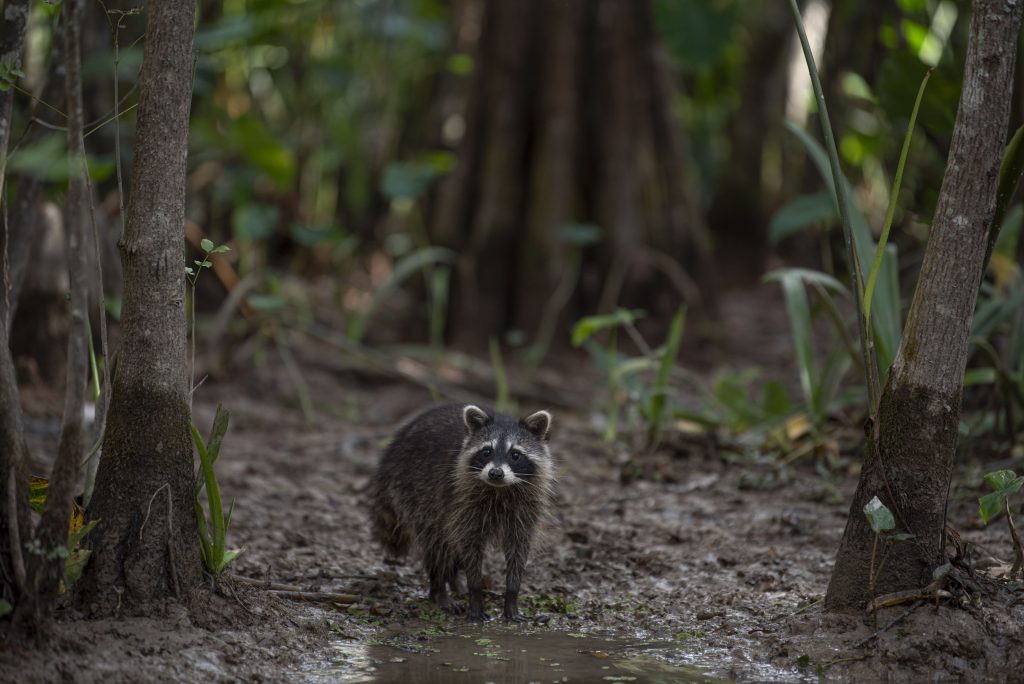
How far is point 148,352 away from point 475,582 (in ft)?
5.50

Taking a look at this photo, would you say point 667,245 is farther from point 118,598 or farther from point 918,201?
point 118,598

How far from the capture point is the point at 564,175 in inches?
377

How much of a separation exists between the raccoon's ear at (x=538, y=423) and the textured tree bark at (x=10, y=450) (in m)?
2.12

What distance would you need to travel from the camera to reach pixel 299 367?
351 inches

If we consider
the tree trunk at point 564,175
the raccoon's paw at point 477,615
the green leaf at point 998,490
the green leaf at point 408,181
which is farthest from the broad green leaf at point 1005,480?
the green leaf at point 408,181

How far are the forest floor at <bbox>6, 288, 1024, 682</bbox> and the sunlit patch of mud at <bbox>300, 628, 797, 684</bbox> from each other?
0.04 ft

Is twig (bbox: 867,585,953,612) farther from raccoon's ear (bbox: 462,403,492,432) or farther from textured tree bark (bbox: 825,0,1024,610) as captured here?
raccoon's ear (bbox: 462,403,492,432)

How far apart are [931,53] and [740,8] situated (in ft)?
7.08

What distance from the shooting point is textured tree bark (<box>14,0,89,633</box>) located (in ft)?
10.8

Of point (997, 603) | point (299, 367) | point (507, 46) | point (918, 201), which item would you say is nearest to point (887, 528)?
point (997, 603)

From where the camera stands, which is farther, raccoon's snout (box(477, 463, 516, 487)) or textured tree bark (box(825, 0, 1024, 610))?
raccoon's snout (box(477, 463, 516, 487))

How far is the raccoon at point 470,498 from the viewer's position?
187 inches

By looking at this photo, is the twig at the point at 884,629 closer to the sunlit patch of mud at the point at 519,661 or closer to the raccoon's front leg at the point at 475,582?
the sunlit patch of mud at the point at 519,661

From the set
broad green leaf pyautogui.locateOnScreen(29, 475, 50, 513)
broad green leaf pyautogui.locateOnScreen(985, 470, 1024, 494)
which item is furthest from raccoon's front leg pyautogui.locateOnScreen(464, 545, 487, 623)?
broad green leaf pyautogui.locateOnScreen(985, 470, 1024, 494)
